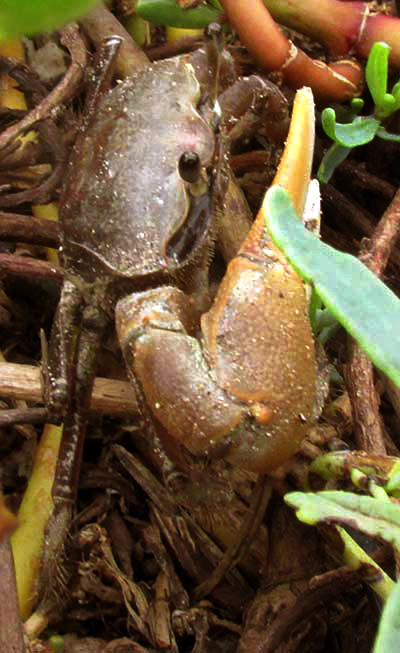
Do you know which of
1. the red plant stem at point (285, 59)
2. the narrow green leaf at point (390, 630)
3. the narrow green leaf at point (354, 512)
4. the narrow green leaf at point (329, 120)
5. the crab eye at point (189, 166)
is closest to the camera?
the narrow green leaf at point (390, 630)

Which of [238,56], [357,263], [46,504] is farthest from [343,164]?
[357,263]

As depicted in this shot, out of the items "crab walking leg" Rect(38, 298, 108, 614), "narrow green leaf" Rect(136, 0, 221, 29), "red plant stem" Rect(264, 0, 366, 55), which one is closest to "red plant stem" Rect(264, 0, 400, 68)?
"red plant stem" Rect(264, 0, 366, 55)

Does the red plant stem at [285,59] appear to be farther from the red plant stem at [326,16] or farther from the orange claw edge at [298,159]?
the orange claw edge at [298,159]

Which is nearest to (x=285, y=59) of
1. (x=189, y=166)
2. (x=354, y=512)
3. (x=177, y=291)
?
(x=189, y=166)

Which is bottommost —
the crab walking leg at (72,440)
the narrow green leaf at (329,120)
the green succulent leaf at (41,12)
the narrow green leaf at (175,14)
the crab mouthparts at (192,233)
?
the crab walking leg at (72,440)

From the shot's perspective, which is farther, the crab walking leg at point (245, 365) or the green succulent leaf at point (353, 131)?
the green succulent leaf at point (353, 131)

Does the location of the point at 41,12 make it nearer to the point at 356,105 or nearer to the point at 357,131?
the point at 357,131

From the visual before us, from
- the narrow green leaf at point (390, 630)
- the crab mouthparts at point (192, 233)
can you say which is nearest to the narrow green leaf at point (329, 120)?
the crab mouthparts at point (192, 233)
